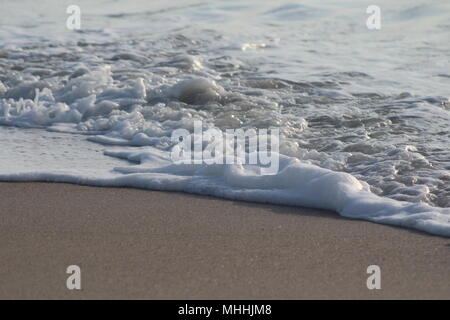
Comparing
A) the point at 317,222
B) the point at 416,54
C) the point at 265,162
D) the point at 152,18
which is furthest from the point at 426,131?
the point at 152,18

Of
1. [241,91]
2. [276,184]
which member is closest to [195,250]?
[276,184]

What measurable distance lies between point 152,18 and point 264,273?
6725mm

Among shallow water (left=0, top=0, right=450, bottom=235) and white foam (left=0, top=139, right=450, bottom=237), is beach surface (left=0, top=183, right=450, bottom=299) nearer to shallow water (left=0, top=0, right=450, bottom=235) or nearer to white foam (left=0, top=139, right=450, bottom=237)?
white foam (left=0, top=139, right=450, bottom=237)

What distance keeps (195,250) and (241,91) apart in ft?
10.0

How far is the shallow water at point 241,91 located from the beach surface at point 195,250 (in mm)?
225

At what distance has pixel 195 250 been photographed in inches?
140

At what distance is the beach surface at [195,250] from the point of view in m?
3.16

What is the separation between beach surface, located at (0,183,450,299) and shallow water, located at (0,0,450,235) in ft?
0.74
